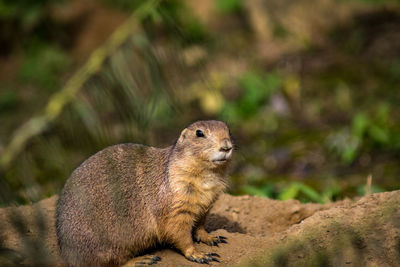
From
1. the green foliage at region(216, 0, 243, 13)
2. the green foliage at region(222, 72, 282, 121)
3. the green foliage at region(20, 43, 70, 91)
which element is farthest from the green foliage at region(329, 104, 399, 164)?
the green foliage at region(20, 43, 70, 91)

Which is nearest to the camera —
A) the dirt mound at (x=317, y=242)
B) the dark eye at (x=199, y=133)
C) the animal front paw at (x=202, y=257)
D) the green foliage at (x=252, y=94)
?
A: the dirt mound at (x=317, y=242)

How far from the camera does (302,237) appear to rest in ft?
11.8

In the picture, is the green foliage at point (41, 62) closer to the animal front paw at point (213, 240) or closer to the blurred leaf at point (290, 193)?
the blurred leaf at point (290, 193)

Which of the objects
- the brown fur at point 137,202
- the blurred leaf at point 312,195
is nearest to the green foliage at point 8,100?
the blurred leaf at point 312,195

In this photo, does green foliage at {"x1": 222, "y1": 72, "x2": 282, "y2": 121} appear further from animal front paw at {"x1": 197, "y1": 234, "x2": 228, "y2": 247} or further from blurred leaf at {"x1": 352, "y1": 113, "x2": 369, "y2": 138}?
animal front paw at {"x1": 197, "y1": 234, "x2": 228, "y2": 247}

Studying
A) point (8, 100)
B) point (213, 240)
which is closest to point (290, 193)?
point (213, 240)

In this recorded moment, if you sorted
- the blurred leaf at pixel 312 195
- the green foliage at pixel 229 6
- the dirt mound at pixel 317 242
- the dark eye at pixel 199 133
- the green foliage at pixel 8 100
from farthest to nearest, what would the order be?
the green foliage at pixel 229 6
the green foliage at pixel 8 100
the blurred leaf at pixel 312 195
the dark eye at pixel 199 133
the dirt mound at pixel 317 242

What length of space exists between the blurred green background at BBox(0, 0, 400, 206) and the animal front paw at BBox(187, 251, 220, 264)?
2.41 ft

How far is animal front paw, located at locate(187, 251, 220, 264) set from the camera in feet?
12.3

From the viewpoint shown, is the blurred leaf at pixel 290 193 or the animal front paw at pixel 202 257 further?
the blurred leaf at pixel 290 193

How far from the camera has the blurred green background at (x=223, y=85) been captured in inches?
135

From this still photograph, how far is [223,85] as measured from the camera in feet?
35.8

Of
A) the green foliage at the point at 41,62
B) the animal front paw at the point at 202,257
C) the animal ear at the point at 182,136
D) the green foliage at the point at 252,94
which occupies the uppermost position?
the green foliage at the point at 41,62

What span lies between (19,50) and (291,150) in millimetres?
7482
